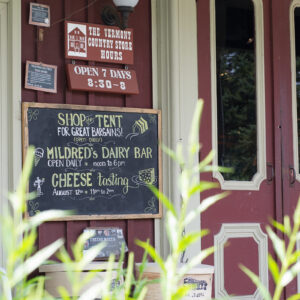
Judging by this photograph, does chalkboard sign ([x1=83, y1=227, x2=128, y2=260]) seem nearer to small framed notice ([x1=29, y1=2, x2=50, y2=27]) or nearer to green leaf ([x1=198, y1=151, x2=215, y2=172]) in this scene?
small framed notice ([x1=29, y1=2, x2=50, y2=27])

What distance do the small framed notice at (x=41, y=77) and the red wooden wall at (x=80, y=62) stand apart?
0.04 metres

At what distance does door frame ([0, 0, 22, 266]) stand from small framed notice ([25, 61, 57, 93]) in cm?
6

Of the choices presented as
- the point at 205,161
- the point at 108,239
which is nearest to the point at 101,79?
the point at 108,239

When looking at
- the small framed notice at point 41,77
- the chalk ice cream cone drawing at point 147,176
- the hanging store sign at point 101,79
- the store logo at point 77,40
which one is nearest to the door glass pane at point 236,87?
the chalk ice cream cone drawing at point 147,176

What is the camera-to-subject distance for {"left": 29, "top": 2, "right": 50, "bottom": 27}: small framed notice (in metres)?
4.01

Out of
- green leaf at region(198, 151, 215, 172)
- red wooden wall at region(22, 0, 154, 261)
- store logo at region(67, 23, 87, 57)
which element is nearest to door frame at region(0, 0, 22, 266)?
red wooden wall at region(22, 0, 154, 261)

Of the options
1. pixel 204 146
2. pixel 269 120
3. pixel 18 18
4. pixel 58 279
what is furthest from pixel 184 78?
pixel 58 279

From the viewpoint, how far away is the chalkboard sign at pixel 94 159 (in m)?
3.99

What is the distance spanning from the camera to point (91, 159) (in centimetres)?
415

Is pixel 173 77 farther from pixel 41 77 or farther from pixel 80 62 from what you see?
pixel 41 77

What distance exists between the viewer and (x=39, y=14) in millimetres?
4039

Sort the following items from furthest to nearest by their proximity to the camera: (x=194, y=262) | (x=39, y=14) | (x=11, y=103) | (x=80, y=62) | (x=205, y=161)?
(x=80, y=62), (x=39, y=14), (x=11, y=103), (x=205, y=161), (x=194, y=262)

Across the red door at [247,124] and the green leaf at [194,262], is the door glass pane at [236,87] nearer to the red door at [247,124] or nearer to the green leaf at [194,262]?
the red door at [247,124]

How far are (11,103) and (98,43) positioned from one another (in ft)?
2.29
